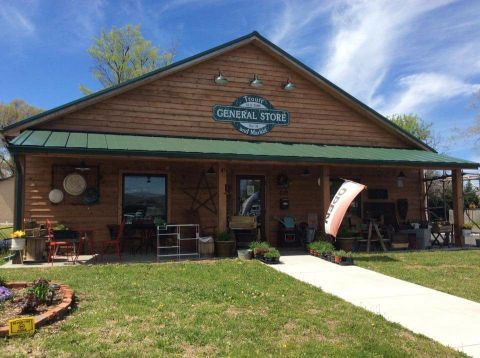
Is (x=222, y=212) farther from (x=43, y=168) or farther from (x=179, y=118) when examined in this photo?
(x=43, y=168)

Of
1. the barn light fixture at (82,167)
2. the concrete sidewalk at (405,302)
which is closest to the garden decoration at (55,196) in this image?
the barn light fixture at (82,167)

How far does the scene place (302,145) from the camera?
12891 mm

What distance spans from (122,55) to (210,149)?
23.0 m

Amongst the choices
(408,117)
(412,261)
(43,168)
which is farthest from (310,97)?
(408,117)

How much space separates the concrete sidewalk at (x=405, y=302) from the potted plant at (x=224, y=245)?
5.22ft

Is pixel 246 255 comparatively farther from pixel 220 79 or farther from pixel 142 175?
pixel 220 79

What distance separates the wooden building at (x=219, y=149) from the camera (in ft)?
34.9

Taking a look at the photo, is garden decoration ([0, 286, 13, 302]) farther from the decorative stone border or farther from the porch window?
the porch window

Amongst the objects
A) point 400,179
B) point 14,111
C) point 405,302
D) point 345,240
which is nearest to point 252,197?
point 345,240

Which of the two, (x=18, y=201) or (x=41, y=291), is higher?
(x=18, y=201)

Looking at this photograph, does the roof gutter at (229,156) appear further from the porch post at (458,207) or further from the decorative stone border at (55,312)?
the decorative stone border at (55,312)

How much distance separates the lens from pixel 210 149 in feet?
34.5

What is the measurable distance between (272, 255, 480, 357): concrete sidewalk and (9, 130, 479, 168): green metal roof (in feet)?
10.4

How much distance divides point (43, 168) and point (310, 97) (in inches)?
324
